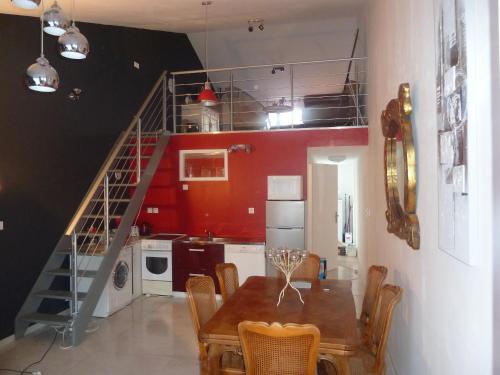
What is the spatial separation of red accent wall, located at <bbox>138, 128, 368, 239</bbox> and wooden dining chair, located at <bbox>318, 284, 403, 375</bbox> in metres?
Answer: 3.25

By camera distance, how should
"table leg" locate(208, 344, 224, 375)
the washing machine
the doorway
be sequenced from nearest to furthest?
"table leg" locate(208, 344, 224, 375) → the washing machine → the doorway

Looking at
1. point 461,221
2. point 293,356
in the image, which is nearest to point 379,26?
point 461,221

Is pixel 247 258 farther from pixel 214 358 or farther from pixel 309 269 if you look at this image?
pixel 214 358

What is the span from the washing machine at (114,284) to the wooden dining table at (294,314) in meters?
2.33

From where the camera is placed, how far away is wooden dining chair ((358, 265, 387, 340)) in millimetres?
2722

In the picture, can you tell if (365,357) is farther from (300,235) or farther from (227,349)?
(300,235)

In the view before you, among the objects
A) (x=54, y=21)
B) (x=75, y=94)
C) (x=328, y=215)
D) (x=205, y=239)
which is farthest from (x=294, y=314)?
(x=328, y=215)

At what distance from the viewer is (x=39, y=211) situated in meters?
4.25

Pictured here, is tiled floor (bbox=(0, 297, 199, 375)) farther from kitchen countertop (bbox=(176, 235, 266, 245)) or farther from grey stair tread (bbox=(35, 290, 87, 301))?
kitchen countertop (bbox=(176, 235, 266, 245))

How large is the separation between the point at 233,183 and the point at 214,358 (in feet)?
12.0

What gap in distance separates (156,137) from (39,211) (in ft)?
7.24

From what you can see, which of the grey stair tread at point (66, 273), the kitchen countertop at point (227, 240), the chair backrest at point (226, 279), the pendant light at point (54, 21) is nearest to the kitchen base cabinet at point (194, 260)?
the kitchen countertop at point (227, 240)

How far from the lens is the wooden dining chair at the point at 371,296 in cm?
272

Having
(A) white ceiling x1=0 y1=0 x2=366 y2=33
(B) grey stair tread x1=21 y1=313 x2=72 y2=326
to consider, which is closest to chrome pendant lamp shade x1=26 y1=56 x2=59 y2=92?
(A) white ceiling x1=0 y1=0 x2=366 y2=33
